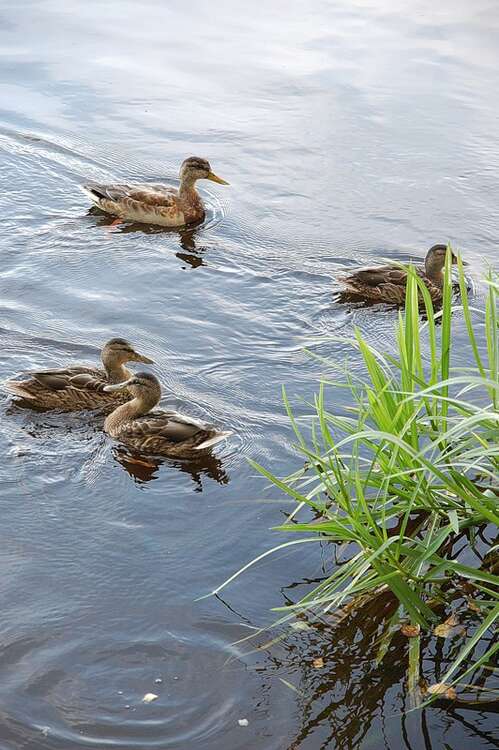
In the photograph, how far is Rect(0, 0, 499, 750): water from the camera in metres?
4.71

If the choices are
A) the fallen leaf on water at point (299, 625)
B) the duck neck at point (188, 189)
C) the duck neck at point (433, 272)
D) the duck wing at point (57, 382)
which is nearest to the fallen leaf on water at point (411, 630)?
the fallen leaf on water at point (299, 625)

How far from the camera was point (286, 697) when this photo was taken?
4668 millimetres

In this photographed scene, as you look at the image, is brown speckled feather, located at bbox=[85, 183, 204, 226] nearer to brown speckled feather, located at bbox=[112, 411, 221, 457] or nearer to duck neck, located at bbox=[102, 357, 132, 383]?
duck neck, located at bbox=[102, 357, 132, 383]

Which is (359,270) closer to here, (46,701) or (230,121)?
(230,121)

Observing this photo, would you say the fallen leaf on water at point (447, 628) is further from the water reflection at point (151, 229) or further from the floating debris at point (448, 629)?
the water reflection at point (151, 229)

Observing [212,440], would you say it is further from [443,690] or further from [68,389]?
[443,690]

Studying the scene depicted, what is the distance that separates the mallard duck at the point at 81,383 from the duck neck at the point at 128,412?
0.76 feet

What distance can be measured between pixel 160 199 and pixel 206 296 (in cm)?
174

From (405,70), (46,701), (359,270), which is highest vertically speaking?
(405,70)

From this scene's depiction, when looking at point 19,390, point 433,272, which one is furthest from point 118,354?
point 433,272

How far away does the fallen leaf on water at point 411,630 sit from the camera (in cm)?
486

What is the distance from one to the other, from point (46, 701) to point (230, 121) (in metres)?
8.43

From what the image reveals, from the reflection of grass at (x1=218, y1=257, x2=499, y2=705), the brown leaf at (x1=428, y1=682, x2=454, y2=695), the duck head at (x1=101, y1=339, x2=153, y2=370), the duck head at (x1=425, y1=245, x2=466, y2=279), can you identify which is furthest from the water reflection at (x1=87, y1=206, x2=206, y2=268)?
the brown leaf at (x1=428, y1=682, x2=454, y2=695)

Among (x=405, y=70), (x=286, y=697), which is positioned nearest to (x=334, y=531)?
(x=286, y=697)
